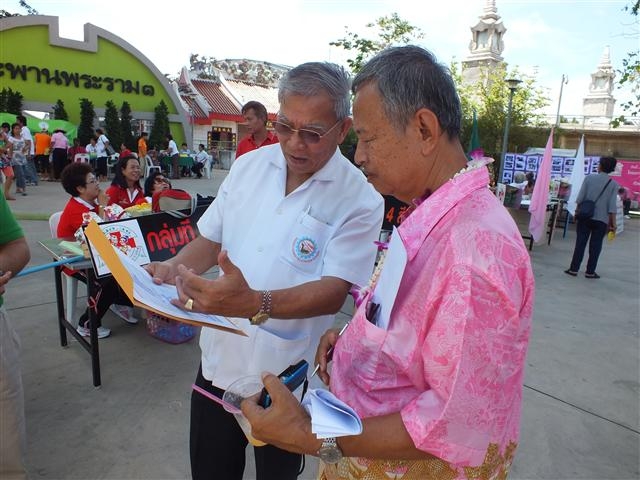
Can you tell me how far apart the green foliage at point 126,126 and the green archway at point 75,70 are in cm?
72

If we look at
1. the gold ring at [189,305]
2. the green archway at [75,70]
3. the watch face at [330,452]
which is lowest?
the watch face at [330,452]

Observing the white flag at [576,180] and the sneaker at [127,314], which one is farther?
the white flag at [576,180]

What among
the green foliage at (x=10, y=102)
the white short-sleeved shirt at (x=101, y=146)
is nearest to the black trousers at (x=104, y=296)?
the white short-sleeved shirt at (x=101, y=146)

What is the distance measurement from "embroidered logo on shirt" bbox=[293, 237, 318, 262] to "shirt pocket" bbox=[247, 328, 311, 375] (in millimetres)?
271

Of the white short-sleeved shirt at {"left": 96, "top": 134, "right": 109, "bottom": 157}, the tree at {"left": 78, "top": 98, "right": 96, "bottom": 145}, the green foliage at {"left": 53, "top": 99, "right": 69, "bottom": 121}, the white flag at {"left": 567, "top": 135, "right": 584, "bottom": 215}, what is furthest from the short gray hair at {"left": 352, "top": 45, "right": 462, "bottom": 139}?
the green foliage at {"left": 53, "top": 99, "right": 69, "bottom": 121}

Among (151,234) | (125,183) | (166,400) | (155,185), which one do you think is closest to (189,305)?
(166,400)

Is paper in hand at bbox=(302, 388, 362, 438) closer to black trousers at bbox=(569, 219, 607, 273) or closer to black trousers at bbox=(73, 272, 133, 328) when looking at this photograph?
black trousers at bbox=(73, 272, 133, 328)

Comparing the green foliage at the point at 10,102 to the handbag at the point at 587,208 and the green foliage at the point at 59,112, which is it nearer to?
the green foliage at the point at 59,112

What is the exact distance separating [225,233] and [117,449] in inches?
68.0

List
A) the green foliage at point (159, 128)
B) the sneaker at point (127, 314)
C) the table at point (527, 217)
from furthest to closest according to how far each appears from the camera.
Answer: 1. the green foliage at point (159, 128)
2. the table at point (527, 217)
3. the sneaker at point (127, 314)

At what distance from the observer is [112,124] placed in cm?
1753

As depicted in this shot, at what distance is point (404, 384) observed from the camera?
3.00 ft

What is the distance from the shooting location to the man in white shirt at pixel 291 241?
1.40 m

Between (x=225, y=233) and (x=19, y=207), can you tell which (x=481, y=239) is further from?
(x=19, y=207)
